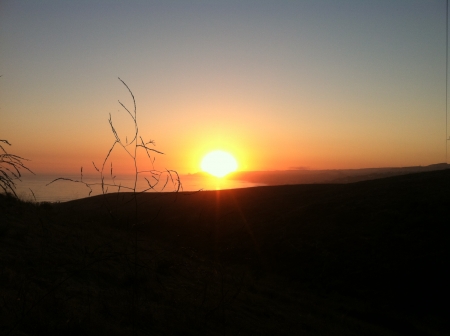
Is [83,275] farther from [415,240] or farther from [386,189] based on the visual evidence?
[386,189]

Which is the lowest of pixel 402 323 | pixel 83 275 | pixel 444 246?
pixel 402 323

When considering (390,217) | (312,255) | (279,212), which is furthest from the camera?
(279,212)

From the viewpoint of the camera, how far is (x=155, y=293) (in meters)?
7.62

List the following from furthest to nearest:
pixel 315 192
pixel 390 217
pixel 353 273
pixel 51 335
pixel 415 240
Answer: pixel 315 192
pixel 390 217
pixel 415 240
pixel 353 273
pixel 51 335

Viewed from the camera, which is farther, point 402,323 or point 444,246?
point 444,246

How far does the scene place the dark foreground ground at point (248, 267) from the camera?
4984mm

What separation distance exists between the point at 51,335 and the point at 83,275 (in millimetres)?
4111

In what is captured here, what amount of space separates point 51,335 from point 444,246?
1641 cm

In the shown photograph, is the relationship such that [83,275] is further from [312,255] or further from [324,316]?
[312,255]

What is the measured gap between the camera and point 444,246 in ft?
51.2

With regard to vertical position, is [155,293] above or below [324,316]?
above

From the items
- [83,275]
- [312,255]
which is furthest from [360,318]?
[83,275]

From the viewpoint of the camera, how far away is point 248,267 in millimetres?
17688

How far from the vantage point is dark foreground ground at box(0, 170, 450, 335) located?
4984mm
